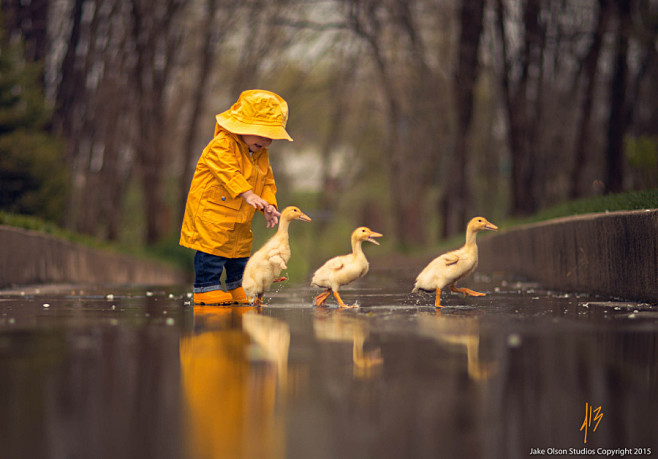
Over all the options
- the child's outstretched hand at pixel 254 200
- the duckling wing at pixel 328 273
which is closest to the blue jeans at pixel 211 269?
the child's outstretched hand at pixel 254 200

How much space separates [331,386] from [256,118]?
4.88 metres

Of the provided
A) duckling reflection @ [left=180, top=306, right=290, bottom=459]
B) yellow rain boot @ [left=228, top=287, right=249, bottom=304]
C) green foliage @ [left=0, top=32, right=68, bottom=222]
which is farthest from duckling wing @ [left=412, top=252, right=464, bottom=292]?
green foliage @ [left=0, top=32, right=68, bottom=222]

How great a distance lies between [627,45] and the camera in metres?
20.2

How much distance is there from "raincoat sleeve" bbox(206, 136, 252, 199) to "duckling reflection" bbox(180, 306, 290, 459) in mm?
1904

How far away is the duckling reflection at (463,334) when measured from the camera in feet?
15.9

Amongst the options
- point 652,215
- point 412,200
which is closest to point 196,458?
point 652,215

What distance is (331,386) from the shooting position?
4.43 metres

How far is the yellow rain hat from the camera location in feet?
28.9

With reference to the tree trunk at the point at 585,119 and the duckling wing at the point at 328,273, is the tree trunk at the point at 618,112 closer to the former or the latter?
the tree trunk at the point at 585,119

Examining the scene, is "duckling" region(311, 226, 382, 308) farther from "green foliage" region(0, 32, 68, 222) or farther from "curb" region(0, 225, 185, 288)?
"green foliage" region(0, 32, 68, 222)

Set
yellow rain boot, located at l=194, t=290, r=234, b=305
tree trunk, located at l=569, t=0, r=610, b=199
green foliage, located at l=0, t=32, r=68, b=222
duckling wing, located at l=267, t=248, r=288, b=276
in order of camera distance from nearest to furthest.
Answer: duckling wing, located at l=267, t=248, r=288, b=276 → yellow rain boot, located at l=194, t=290, r=234, b=305 → green foliage, located at l=0, t=32, r=68, b=222 → tree trunk, located at l=569, t=0, r=610, b=199

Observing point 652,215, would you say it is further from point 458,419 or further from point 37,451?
point 37,451

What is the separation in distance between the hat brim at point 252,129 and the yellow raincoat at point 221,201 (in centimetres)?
14

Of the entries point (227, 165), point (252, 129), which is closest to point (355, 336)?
point (227, 165)
